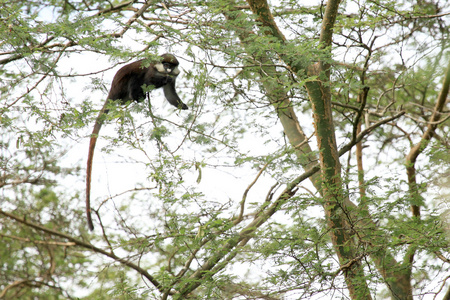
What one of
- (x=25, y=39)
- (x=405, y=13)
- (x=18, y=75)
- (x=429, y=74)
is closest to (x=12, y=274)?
(x=18, y=75)

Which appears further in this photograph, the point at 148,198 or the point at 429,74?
the point at 148,198

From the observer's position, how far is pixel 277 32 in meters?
2.97

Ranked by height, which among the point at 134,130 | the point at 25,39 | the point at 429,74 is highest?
the point at 25,39

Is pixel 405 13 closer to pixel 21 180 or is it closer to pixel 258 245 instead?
pixel 258 245

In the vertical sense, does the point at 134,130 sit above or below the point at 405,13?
below

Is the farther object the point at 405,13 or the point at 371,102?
the point at 371,102

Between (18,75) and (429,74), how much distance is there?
10.5ft

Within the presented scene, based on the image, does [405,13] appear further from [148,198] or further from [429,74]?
[429,74]

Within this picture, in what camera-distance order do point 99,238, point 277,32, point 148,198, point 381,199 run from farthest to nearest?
point 99,238
point 148,198
point 277,32
point 381,199

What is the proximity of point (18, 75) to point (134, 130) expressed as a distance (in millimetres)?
1181

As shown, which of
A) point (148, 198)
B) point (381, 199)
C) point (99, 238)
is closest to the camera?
point (381, 199)

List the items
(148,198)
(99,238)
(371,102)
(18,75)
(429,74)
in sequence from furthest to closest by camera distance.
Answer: (371,102) < (99,238) < (148,198) < (18,75) < (429,74)

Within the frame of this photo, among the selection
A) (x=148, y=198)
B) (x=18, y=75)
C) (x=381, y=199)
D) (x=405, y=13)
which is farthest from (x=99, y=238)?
(x=405, y=13)

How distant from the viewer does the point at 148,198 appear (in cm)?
402
